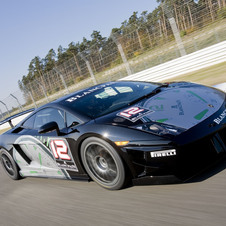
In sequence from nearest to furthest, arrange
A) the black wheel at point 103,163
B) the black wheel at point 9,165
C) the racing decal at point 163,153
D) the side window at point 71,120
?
the racing decal at point 163,153, the black wheel at point 103,163, the side window at point 71,120, the black wheel at point 9,165

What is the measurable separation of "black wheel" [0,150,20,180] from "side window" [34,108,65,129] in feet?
3.17

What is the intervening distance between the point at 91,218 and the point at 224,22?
11.0 metres

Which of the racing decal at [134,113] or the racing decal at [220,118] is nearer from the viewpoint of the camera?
the racing decal at [220,118]

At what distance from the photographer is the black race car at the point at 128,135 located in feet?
8.63

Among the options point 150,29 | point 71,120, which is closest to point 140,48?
point 150,29

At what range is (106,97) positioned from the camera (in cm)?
384

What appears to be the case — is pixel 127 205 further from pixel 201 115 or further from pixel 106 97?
pixel 106 97

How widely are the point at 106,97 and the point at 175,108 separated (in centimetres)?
104

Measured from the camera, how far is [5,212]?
3.72m

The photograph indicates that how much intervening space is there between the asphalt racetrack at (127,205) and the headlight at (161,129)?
0.53 metres

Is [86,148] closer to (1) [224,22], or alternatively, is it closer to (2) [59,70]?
(1) [224,22]

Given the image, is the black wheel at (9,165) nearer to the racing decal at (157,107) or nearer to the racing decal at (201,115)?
the racing decal at (157,107)

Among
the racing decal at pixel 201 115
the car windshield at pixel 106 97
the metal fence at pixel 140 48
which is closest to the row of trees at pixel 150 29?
the metal fence at pixel 140 48

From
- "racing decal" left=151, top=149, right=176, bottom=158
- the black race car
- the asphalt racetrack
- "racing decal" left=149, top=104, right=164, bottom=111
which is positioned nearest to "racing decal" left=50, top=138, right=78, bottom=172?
the black race car
